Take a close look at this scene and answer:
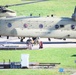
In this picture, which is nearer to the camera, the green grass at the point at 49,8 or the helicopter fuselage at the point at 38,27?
the helicopter fuselage at the point at 38,27

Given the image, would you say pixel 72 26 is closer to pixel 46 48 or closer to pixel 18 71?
pixel 46 48

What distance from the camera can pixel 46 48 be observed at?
105ft

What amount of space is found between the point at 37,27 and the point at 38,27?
0.08 m


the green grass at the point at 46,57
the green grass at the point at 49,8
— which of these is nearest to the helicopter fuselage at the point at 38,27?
the green grass at the point at 46,57

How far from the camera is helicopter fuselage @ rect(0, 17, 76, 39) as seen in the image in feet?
111

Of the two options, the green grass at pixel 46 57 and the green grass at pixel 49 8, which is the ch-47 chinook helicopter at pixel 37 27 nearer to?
the green grass at pixel 46 57

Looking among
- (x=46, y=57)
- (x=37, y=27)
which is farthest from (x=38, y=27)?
(x=46, y=57)

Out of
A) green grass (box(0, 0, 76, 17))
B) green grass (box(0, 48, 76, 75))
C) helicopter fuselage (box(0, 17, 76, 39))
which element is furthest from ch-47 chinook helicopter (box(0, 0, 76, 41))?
green grass (box(0, 0, 76, 17))

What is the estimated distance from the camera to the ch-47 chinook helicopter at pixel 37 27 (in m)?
33.8

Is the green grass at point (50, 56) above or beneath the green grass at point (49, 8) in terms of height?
beneath

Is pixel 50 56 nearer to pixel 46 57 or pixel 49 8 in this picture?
pixel 46 57

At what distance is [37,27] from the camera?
3412 centimetres

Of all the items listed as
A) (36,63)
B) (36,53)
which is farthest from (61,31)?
(36,63)

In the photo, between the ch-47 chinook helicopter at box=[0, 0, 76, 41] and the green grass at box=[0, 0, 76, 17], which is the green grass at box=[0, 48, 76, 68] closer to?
the ch-47 chinook helicopter at box=[0, 0, 76, 41]
